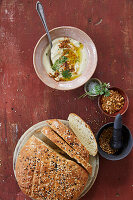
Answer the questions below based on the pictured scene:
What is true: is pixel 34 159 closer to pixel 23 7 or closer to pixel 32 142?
pixel 32 142

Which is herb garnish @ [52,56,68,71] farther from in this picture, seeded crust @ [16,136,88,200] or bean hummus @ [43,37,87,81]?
seeded crust @ [16,136,88,200]

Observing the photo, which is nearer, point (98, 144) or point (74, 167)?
point (74, 167)

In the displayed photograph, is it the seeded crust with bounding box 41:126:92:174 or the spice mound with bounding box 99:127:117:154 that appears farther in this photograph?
the spice mound with bounding box 99:127:117:154

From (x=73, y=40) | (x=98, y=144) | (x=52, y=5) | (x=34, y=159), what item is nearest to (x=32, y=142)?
(x=34, y=159)

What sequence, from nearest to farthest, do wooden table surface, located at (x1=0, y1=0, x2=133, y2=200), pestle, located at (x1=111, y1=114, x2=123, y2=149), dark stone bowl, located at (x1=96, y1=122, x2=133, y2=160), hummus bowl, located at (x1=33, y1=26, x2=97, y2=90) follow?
pestle, located at (x1=111, y1=114, x2=123, y2=149) < dark stone bowl, located at (x1=96, y1=122, x2=133, y2=160) < hummus bowl, located at (x1=33, y1=26, x2=97, y2=90) < wooden table surface, located at (x1=0, y1=0, x2=133, y2=200)

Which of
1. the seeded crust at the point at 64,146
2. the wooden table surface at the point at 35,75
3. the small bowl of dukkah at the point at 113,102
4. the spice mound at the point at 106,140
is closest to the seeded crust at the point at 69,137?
the seeded crust at the point at 64,146

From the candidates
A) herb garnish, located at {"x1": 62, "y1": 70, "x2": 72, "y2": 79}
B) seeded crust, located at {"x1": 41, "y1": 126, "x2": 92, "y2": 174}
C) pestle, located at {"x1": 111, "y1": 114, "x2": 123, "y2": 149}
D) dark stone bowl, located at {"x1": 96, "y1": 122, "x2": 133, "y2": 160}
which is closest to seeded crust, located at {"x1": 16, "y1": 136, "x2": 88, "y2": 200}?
seeded crust, located at {"x1": 41, "y1": 126, "x2": 92, "y2": 174}

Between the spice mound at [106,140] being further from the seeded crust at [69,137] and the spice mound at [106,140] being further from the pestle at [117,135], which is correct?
the seeded crust at [69,137]

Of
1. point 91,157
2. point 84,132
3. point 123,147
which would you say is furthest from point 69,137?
point 123,147
